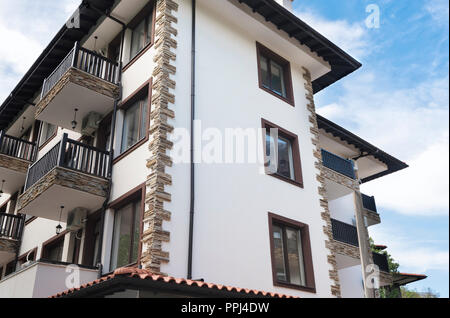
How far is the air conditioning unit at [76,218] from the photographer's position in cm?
1417

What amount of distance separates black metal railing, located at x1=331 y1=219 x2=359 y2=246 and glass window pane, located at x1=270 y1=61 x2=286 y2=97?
5.72m

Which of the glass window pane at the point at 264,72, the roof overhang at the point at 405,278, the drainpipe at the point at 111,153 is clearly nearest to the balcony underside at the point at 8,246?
the drainpipe at the point at 111,153

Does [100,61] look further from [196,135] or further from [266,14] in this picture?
[266,14]

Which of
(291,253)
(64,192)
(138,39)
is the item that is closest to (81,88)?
(138,39)

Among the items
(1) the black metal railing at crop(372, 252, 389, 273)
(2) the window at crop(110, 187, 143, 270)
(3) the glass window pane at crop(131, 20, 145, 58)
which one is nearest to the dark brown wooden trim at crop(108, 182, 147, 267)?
(2) the window at crop(110, 187, 143, 270)

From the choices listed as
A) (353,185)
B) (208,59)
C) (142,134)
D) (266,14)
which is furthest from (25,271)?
(353,185)

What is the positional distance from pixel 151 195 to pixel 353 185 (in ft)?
36.8

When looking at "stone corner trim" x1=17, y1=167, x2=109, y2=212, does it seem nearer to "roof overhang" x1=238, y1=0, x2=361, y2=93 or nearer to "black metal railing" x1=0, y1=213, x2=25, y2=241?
"black metal railing" x1=0, y1=213, x2=25, y2=241

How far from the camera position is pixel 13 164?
19547 millimetres

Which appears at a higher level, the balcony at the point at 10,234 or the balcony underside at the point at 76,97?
the balcony underside at the point at 76,97

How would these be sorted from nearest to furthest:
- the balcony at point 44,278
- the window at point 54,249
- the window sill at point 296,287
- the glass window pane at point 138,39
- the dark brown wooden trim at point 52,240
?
1. the balcony at point 44,278
2. the window sill at point 296,287
3. the glass window pane at point 138,39
4. the dark brown wooden trim at point 52,240
5. the window at point 54,249

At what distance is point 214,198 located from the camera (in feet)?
41.7

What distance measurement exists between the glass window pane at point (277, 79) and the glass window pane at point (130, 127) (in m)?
5.34

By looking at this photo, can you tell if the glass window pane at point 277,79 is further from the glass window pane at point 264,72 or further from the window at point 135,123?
the window at point 135,123
